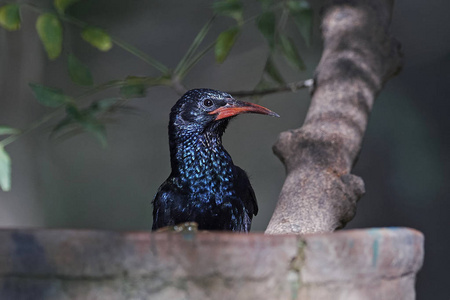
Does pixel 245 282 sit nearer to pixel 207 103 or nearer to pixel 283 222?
pixel 283 222

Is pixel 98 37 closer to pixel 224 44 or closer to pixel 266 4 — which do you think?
pixel 224 44

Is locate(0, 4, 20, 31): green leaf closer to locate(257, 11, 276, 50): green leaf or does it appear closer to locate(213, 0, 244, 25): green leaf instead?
locate(213, 0, 244, 25): green leaf

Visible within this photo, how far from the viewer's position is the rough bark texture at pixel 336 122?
221 cm

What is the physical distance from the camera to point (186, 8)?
6.44m

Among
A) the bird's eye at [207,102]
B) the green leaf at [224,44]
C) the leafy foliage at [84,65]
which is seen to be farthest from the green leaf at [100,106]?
the green leaf at [224,44]

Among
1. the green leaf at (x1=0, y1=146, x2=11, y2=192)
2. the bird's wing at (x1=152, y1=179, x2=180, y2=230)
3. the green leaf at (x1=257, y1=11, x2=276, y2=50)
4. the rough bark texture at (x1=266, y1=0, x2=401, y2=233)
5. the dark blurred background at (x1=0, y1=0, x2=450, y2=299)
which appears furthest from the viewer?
the dark blurred background at (x1=0, y1=0, x2=450, y2=299)

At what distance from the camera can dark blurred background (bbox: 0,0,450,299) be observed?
532cm

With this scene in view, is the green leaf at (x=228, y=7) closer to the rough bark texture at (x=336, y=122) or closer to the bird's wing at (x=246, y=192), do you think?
the rough bark texture at (x=336, y=122)

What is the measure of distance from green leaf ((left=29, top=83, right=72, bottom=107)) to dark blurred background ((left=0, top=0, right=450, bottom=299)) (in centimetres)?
237

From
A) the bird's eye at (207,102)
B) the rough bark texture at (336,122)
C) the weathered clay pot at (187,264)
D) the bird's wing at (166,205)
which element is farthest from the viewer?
the bird's eye at (207,102)

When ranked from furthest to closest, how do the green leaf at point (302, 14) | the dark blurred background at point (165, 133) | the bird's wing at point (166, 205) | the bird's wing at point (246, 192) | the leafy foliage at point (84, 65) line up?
the dark blurred background at point (165, 133), the green leaf at point (302, 14), the bird's wing at point (246, 192), the bird's wing at point (166, 205), the leafy foliage at point (84, 65)

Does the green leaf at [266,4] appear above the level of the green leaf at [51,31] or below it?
above

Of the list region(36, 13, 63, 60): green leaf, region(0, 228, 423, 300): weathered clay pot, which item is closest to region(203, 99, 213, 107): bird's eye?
region(36, 13, 63, 60): green leaf

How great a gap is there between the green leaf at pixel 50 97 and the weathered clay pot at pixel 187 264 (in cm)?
136
